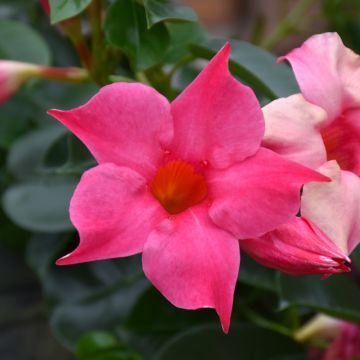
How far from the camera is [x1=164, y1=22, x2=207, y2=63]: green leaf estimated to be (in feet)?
2.05

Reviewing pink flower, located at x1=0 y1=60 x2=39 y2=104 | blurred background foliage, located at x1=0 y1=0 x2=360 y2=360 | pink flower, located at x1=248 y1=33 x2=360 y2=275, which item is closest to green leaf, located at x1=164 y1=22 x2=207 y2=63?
blurred background foliage, located at x1=0 y1=0 x2=360 y2=360

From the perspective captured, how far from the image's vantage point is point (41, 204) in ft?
2.29

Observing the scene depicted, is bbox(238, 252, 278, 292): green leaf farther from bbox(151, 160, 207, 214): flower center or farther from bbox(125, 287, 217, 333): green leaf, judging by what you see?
bbox(151, 160, 207, 214): flower center

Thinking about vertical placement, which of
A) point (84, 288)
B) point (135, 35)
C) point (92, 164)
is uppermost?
point (135, 35)

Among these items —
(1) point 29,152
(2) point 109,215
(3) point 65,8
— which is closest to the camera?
(2) point 109,215

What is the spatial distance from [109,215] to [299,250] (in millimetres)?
103

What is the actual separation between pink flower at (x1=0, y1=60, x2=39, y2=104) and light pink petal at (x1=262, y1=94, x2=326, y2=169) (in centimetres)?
27


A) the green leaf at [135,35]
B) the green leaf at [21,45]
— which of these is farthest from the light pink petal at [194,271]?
the green leaf at [21,45]

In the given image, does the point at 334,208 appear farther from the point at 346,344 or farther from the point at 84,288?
the point at 84,288

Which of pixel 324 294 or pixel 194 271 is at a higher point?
pixel 194 271

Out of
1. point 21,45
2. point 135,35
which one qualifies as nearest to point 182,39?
point 135,35

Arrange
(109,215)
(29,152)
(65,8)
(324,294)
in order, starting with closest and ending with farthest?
(109,215)
(65,8)
(324,294)
(29,152)

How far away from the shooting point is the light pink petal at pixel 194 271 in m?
0.36

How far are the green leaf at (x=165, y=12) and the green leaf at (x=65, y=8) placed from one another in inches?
1.8
